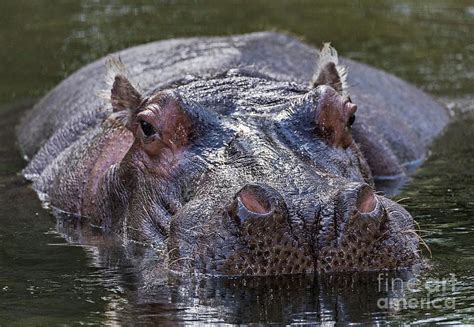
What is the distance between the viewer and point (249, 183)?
→ 5742 mm

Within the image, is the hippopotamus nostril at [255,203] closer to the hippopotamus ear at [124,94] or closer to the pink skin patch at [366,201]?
the pink skin patch at [366,201]

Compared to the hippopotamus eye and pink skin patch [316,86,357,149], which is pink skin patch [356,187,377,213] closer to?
pink skin patch [316,86,357,149]

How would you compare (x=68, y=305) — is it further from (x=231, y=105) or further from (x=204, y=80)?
(x=204, y=80)

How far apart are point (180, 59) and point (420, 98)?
9.34 ft

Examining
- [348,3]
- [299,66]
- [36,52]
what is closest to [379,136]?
[299,66]

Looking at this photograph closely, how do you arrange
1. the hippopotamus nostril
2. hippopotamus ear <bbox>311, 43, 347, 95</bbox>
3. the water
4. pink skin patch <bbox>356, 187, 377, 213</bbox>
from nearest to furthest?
the water → the hippopotamus nostril → pink skin patch <bbox>356, 187, 377, 213</bbox> → hippopotamus ear <bbox>311, 43, 347, 95</bbox>

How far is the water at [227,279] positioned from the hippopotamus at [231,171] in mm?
148

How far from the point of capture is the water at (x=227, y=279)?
5.56 m

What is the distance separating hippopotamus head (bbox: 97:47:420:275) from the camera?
575 cm

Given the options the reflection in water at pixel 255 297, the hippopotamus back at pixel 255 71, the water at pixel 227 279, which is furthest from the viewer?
the hippopotamus back at pixel 255 71

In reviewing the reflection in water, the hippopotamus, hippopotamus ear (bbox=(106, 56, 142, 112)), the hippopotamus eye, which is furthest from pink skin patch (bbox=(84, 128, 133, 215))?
the reflection in water

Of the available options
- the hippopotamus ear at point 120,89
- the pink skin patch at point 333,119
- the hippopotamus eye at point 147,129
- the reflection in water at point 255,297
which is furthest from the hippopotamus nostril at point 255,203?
the hippopotamus ear at point 120,89

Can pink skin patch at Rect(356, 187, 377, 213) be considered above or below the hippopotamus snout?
Result: above

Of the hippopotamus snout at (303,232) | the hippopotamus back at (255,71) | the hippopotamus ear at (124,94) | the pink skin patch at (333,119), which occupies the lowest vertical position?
the hippopotamus snout at (303,232)
